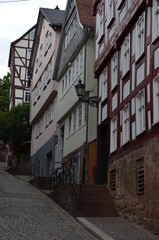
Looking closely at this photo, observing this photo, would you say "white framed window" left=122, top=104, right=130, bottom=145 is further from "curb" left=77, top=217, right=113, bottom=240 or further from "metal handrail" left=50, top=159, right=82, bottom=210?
"curb" left=77, top=217, right=113, bottom=240

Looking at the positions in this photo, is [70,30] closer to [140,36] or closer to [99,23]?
[99,23]

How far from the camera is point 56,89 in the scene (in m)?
34.8

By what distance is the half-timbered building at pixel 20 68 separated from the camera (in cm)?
6091

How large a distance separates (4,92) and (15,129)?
71.4 ft

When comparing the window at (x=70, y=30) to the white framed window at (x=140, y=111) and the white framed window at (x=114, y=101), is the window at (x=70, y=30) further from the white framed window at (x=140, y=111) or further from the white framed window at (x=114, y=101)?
the white framed window at (x=140, y=111)

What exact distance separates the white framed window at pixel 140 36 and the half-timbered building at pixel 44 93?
1698 cm

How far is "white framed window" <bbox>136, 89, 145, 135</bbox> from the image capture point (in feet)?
53.5

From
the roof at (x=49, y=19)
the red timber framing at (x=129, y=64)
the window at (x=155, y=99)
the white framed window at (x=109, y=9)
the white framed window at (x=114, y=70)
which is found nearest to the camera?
the window at (x=155, y=99)

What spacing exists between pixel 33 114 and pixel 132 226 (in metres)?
29.5

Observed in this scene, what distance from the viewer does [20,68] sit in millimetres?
62281

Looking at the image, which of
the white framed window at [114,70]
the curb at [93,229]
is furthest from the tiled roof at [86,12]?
the curb at [93,229]

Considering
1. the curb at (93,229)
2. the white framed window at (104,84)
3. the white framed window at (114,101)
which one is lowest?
the curb at (93,229)

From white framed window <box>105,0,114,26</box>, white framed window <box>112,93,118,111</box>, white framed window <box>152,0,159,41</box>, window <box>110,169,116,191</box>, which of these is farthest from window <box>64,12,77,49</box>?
white framed window <box>152,0,159,41</box>

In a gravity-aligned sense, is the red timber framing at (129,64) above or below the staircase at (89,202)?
above
